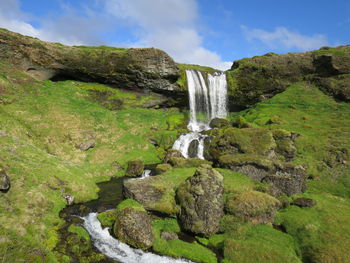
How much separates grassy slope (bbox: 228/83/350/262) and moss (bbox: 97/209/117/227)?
14.1m

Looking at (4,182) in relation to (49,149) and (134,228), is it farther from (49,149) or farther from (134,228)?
(49,149)

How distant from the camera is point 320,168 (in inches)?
1089

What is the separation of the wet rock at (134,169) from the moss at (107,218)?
1251 cm

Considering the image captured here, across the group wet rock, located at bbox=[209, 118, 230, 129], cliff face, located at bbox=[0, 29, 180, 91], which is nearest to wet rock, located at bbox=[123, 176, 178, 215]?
wet rock, located at bbox=[209, 118, 230, 129]

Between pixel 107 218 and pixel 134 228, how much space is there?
144 inches

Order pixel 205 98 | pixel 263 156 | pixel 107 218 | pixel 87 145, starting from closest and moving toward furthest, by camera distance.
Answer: pixel 107 218, pixel 263 156, pixel 87 145, pixel 205 98

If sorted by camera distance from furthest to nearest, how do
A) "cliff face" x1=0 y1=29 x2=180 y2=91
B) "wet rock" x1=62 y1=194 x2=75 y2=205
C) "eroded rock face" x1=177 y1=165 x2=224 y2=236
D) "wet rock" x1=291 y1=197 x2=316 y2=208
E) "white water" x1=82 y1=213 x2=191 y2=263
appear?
"cliff face" x1=0 y1=29 x2=180 y2=91 → "wet rock" x1=62 y1=194 x2=75 y2=205 → "wet rock" x1=291 y1=197 x2=316 y2=208 → "eroded rock face" x1=177 y1=165 x2=224 y2=236 → "white water" x1=82 y1=213 x2=191 y2=263

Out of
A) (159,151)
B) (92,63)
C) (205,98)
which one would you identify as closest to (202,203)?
(159,151)

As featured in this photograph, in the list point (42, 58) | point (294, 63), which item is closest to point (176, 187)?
point (42, 58)

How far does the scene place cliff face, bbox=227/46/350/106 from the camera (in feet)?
199

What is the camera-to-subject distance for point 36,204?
18.5 m

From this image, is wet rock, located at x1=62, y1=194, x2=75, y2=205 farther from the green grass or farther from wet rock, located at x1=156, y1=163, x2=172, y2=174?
wet rock, located at x1=156, y1=163, x2=172, y2=174

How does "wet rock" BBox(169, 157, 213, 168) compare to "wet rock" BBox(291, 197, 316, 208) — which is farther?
"wet rock" BBox(169, 157, 213, 168)

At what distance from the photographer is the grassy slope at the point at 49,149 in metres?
15.7
